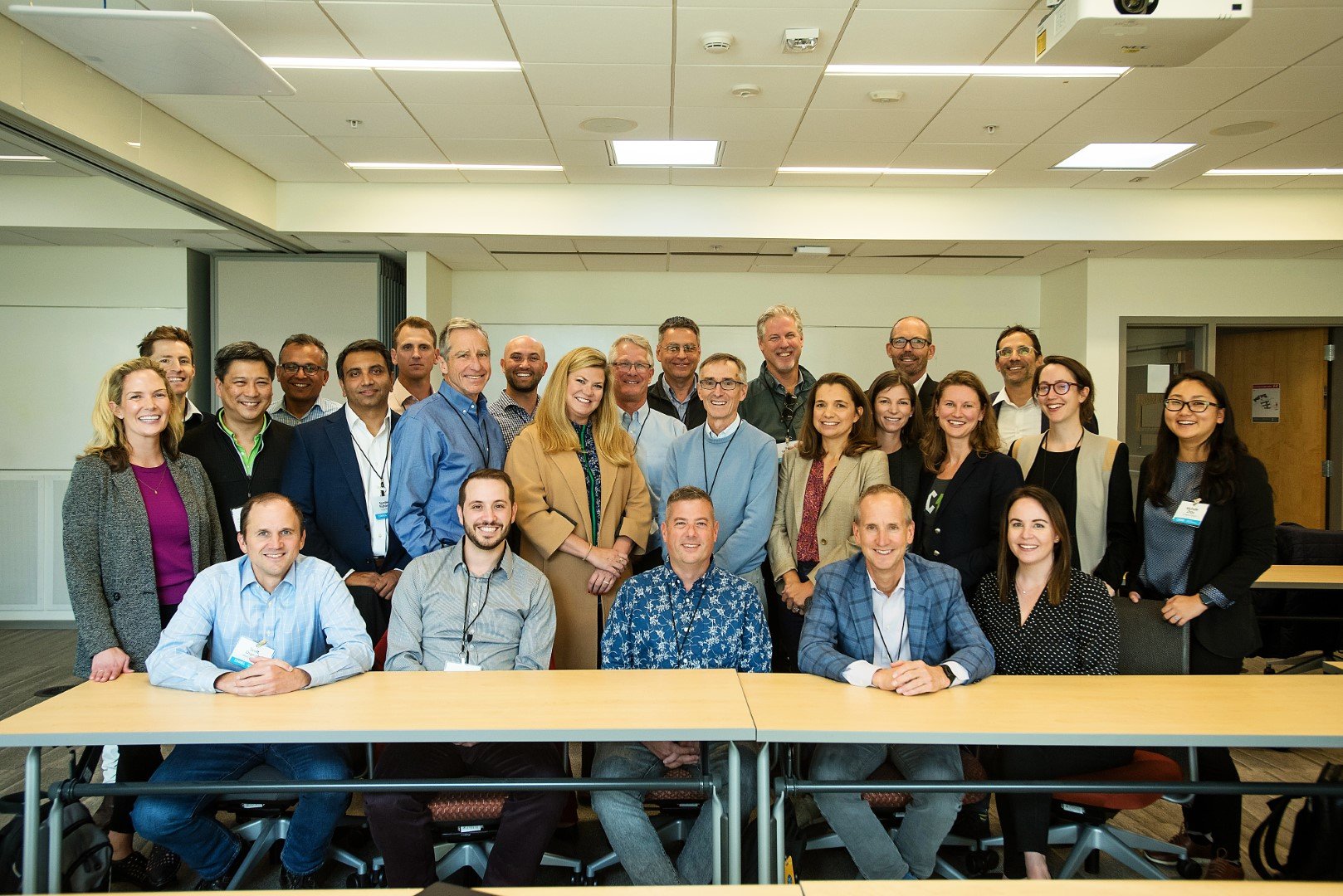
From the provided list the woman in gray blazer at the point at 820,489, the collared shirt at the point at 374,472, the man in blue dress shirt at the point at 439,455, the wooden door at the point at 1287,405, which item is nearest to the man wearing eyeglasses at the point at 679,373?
the woman in gray blazer at the point at 820,489

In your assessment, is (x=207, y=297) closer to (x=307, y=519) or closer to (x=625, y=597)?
(x=307, y=519)

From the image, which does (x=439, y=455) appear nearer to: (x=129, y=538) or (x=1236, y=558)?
(x=129, y=538)

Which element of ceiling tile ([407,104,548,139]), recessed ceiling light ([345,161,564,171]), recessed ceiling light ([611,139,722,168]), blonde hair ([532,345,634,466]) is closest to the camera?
blonde hair ([532,345,634,466])

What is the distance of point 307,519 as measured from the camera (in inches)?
128

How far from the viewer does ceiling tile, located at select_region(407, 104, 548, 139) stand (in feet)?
16.2

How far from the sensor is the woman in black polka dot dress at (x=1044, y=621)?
8.41 feet

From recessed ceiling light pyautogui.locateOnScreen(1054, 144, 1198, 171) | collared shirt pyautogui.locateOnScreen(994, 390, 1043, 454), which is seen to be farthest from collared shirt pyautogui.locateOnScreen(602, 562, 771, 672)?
recessed ceiling light pyautogui.locateOnScreen(1054, 144, 1198, 171)

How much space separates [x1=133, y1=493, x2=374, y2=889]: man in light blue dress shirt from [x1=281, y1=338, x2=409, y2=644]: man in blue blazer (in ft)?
1.73

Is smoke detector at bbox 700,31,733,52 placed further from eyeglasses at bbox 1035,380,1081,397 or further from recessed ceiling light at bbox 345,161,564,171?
recessed ceiling light at bbox 345,161,564,171

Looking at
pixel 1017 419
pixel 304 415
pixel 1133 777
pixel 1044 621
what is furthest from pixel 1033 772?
pixel 304 415

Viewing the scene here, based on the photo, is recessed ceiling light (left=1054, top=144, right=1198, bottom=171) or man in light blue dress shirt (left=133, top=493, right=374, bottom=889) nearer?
man in light blue dress shirt (left=133, top=493, right=374, bottom=889)

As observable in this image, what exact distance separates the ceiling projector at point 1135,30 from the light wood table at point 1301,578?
93.6 inches

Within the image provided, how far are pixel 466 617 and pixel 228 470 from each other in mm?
1167

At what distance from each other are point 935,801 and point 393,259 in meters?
6.48
